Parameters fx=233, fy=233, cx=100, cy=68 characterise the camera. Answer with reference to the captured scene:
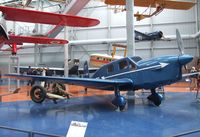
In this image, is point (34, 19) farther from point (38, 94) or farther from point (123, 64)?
point (123, 64)

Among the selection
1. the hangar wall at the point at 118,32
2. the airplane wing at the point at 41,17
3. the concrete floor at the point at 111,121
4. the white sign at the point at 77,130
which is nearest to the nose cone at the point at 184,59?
the concrete floor at the point at 111,121

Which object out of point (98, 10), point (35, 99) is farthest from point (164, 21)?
point (35, 99)

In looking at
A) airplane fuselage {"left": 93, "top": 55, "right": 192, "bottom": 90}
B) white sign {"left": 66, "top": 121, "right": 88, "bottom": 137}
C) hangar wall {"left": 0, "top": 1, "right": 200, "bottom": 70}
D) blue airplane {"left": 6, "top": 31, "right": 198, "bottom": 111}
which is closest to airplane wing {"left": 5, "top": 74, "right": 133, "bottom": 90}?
blue airplane {"left": 6, "top": 31, "right": 198, "bottom": 111}

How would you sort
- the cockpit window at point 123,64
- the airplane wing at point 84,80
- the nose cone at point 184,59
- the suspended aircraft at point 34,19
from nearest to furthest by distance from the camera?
the suspended aircraft at point 34,19
the nose cone at point 184,59
the airplane wing at point 84,80
the cockpit window at point 123,64

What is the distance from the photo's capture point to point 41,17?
6.16 metres

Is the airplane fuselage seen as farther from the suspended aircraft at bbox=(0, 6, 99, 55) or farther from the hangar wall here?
the hangar wall

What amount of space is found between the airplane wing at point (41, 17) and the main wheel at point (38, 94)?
226 centimetres

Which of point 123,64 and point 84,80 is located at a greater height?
point 123,64

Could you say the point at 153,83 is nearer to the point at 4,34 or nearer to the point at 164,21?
the point at 4,34

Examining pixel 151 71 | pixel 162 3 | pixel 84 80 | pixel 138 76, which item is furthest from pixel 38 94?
pixel 162 3

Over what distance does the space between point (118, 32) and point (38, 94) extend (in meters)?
16.9

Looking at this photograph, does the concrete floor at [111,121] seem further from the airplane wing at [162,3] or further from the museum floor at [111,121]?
the airplane wing at [162,3]

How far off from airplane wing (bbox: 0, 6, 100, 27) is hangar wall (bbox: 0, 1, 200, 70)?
14964 mm

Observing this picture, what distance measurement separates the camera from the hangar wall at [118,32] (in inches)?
848
